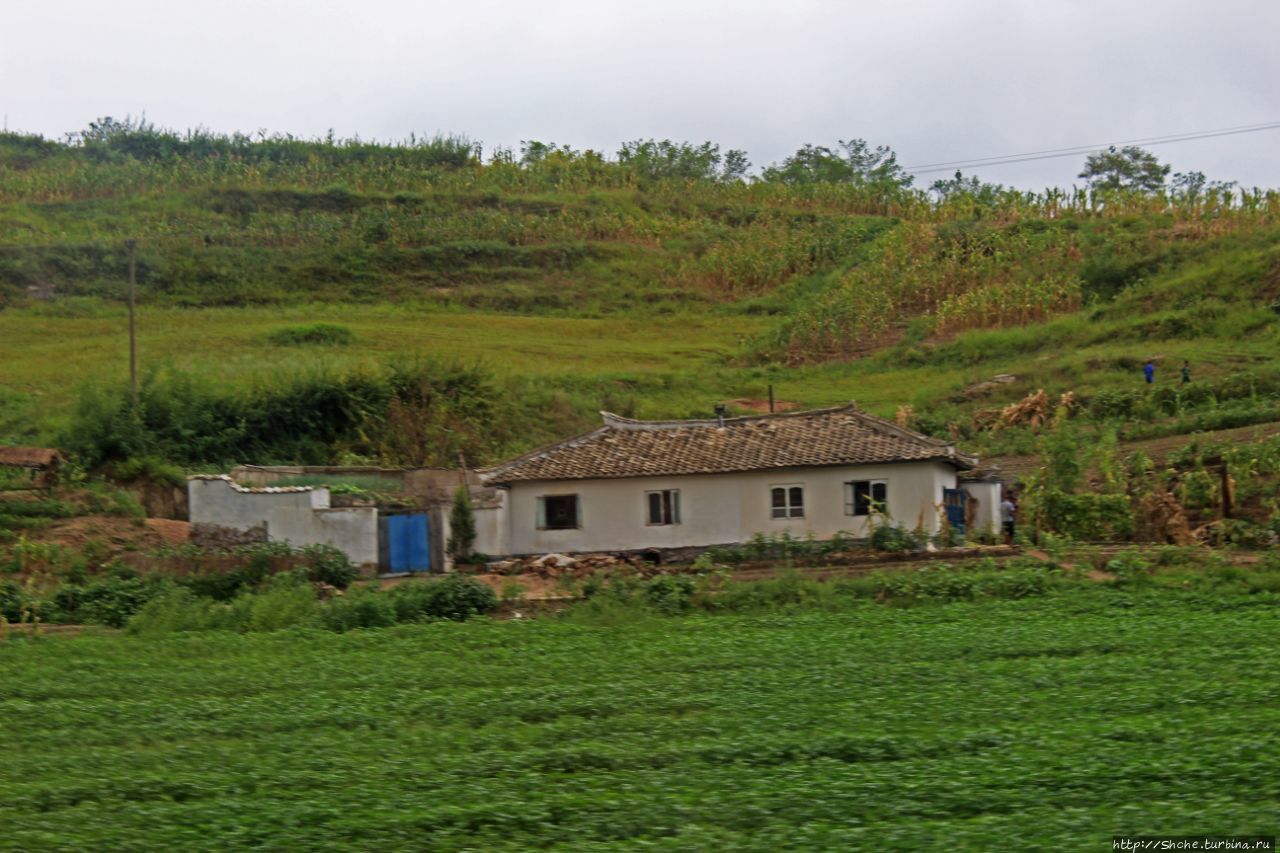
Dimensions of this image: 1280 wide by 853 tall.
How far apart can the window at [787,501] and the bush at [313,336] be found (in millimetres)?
22771

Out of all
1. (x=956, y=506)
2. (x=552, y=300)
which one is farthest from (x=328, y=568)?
(x=552, y=300)

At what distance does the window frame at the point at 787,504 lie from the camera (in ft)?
96.3

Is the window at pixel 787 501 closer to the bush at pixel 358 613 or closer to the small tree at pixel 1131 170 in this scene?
the bush at pixel 358 613

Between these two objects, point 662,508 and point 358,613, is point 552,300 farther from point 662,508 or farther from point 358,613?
point 358,613

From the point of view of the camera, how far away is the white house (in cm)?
2884

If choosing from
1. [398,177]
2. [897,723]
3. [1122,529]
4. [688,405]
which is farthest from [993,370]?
[398,177]

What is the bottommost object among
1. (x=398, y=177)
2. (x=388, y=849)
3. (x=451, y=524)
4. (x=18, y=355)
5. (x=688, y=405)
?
(x=388, y=849)

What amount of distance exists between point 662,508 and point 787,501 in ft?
9.26

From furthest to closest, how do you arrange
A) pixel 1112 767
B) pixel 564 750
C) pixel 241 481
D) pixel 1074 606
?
pixel 241 481
pixel 1074 606
pixel 564 750
pixel 1112 767

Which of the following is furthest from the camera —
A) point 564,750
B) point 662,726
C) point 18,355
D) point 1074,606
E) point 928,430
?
point 18,355

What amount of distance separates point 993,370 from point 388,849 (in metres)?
37.8

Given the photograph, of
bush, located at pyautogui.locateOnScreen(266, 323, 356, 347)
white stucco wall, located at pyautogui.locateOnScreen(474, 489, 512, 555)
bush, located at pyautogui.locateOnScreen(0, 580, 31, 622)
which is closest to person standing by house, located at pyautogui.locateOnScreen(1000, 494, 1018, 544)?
white stucco wall, located at pyautogui.locateOnScreen(474, 489, 512, 555)

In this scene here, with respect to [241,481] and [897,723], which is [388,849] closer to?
[897,723]

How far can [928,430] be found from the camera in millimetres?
37688
